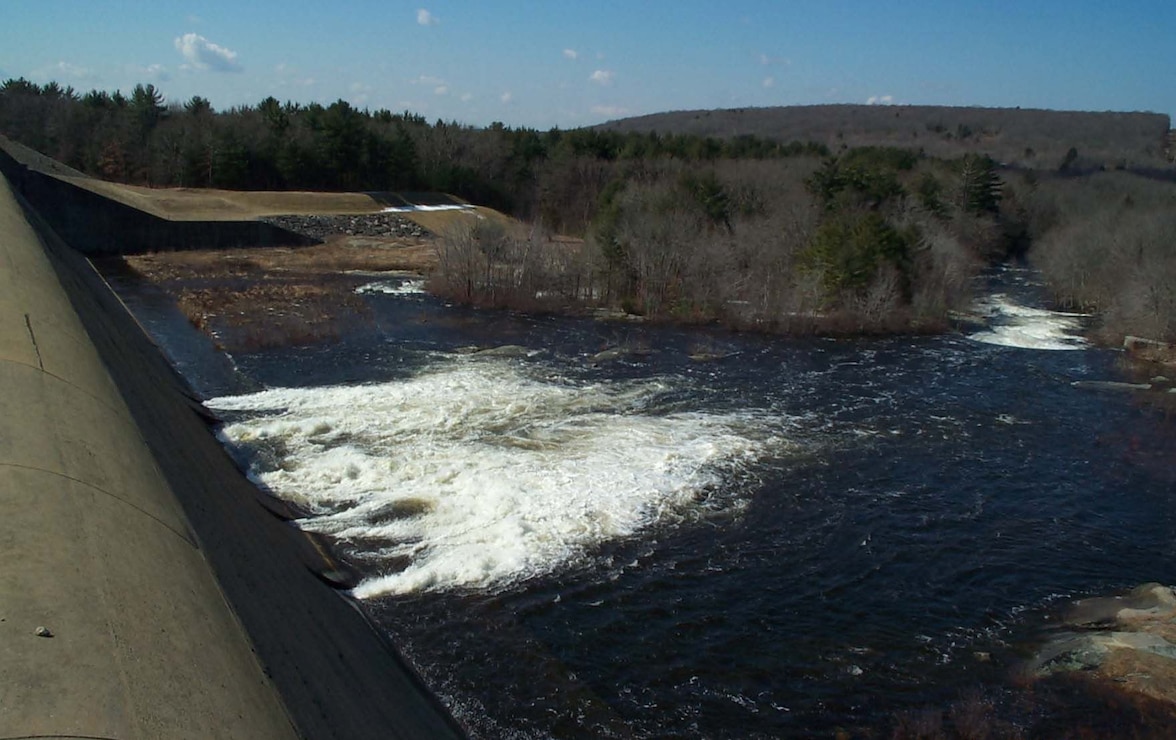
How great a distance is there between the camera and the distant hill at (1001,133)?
114 metres

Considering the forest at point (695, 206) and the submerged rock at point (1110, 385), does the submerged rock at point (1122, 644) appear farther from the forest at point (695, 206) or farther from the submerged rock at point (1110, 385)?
the forest at point (695, 206)

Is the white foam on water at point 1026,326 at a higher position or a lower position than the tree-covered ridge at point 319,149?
lower

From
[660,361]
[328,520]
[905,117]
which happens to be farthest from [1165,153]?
[328,520]

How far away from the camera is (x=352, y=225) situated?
5822 centimetres

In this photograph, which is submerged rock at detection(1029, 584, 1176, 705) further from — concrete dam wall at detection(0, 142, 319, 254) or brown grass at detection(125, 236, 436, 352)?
concrete dam wall at detection(0, 142, 319, 254)

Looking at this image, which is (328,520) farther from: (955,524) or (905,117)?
(905,117)

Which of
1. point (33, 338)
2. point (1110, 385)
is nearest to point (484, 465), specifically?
point (33, 338)

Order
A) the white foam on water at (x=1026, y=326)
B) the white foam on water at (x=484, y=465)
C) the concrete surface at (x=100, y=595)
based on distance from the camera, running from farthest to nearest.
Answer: the white foam on water at (x=1026, y=326) < the white foam on water at (x=484, y=465) < the concrete surface at (x=100, y=595)

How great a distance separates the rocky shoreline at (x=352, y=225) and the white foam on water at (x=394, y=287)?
13.4 meters

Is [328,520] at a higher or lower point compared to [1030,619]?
higher

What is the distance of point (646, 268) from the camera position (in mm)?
37562

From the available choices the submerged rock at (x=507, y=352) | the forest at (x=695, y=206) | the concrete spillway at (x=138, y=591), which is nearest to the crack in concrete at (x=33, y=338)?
the concrete spillway at (x=138, y=591)

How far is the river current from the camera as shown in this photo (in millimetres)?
11445

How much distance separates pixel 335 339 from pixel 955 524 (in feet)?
67.8
